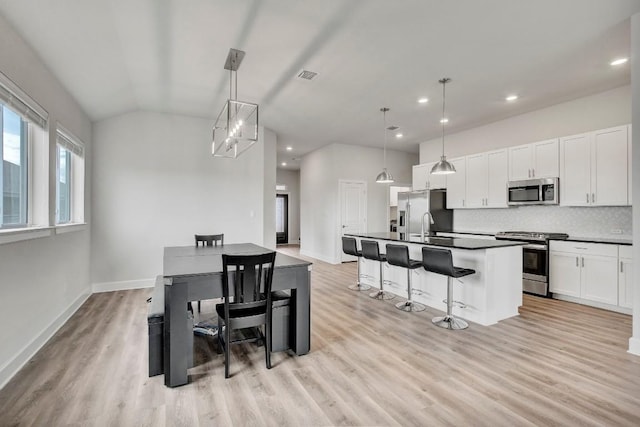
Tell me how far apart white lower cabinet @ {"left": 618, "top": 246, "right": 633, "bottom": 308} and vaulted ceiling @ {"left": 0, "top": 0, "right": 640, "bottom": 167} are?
2.24 m

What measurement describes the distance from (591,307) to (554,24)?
3.62 m

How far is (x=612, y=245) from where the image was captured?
157 inches

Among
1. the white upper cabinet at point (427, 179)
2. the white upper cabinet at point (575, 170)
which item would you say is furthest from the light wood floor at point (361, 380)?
the white upper cabinet at point (427, 179)

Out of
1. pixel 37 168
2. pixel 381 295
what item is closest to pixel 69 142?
pixel 37 168

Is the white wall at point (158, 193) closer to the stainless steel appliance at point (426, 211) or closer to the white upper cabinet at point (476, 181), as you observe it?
the stainless steel appliance at point (426, 211)

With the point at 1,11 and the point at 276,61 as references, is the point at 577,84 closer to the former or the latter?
the point at 276,61

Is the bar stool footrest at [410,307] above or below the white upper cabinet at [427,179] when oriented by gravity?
below

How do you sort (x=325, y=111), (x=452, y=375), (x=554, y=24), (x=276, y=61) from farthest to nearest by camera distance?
(x=325, y=111), (x=276, y=61), (x=554, y=24), (x=452, y=375)

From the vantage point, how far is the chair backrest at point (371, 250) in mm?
4457

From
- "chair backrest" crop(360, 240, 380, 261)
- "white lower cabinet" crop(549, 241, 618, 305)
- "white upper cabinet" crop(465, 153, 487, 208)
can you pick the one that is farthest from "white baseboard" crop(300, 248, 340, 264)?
"white lower cabinet" crop(549, 241, 618, 305)

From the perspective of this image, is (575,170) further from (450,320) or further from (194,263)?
(194,263)

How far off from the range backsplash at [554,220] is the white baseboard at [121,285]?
6.05 m

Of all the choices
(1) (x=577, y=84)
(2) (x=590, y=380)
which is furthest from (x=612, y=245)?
(2) (x=590, y=380)

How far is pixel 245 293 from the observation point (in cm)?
247
